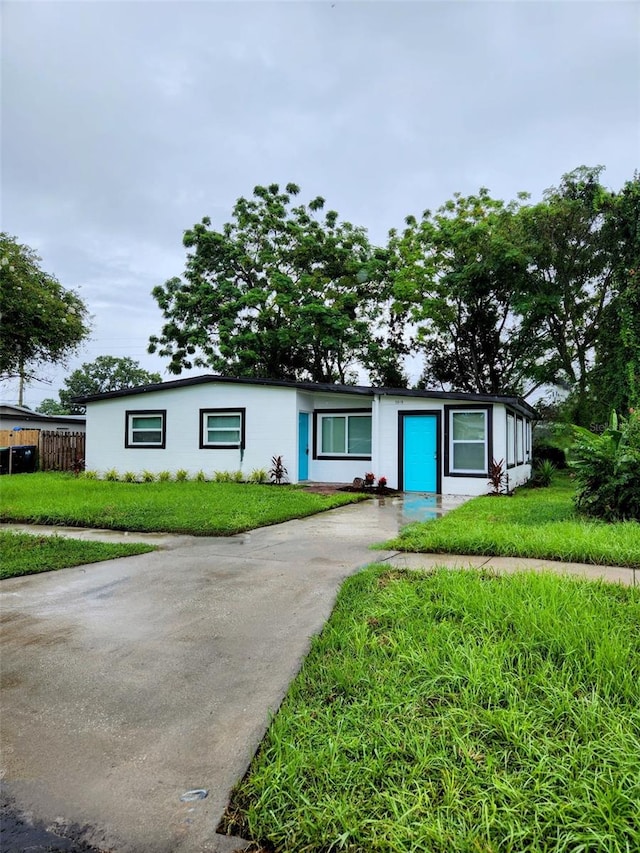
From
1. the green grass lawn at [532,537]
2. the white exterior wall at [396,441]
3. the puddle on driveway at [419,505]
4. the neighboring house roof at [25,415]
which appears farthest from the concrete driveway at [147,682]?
the neighboring house roof at [25,415]

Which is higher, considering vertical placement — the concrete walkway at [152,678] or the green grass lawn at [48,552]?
the green grass lawn at [48,552]

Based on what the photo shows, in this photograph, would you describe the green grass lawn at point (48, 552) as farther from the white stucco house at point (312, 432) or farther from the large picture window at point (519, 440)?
the large picture window at point (519, 440)

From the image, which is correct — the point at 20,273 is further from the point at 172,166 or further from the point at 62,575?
the point at 62,575

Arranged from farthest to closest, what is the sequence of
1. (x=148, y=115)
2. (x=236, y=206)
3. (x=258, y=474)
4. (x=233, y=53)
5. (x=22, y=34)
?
(x=236, y=206), (x=258, y=474), (x=148, y=115), (x=233, y=53), (x=22, y=34)

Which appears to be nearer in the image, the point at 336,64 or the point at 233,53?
the point at 233,53

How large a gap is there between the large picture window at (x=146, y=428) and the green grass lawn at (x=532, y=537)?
427 inches

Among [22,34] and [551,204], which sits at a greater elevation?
[551,204]

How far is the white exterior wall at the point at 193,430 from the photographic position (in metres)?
14.3

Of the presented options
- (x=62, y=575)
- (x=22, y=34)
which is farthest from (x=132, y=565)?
(x=22, y=34)

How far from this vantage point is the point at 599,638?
288 cm

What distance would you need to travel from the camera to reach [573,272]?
61.4 ft

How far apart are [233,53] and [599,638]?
32.3 feet

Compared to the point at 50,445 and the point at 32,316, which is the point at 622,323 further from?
the point at 32,316

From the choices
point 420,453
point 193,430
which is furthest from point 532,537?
point 193,430
